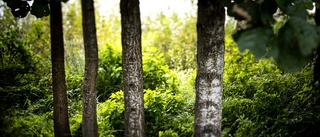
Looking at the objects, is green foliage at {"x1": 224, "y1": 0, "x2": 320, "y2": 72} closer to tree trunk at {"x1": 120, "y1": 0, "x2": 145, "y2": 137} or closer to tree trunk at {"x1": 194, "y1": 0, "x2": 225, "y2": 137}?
tree trunk at {"x1": 194, "y1": 0, "x2": 225, "y2": 137}

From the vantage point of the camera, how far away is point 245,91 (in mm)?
6055

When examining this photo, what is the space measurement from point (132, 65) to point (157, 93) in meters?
1.81

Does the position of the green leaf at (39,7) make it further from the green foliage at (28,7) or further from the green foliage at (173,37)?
the green foliage at (173,37)

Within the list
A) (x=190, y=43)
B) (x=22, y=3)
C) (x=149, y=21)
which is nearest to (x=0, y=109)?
(x=22, y=3)

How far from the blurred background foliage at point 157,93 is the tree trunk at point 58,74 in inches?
11.5

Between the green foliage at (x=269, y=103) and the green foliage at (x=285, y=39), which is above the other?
the green foliage at (x=285, y=39)

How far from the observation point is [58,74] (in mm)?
4527

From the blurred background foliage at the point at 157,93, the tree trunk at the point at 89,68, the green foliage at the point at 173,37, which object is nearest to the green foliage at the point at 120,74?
the blurred background foliage at the point at 157,93

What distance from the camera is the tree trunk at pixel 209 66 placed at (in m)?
3.35

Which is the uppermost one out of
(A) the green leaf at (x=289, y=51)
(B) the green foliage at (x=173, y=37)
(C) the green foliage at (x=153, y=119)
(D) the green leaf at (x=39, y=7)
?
(B) the green foliage at (x=173, y=37)

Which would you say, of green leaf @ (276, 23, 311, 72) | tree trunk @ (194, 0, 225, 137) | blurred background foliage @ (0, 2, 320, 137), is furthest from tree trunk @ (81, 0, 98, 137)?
green leaf @ (276, 23, 311, 72)

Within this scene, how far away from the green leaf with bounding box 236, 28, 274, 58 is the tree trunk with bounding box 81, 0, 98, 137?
232 cm

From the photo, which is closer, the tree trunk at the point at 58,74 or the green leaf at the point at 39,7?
the green leaf at the point at 39,7

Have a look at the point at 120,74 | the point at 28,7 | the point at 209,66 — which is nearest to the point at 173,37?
the point at 120,74
